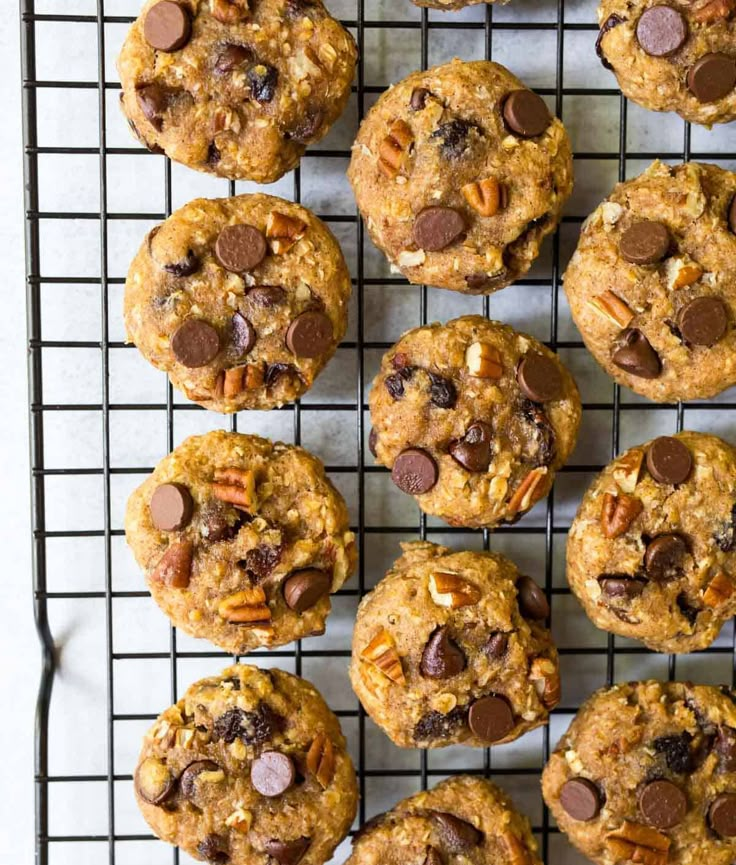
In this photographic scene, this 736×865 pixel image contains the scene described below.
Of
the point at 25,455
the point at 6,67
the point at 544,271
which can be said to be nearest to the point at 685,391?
the point at 544,271

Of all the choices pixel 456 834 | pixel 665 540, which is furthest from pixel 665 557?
pixel 456 834

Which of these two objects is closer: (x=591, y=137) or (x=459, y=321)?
(x=459, y=321)

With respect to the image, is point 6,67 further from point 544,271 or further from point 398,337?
point 544,271

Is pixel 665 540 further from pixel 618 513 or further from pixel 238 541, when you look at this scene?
pixel 238 541

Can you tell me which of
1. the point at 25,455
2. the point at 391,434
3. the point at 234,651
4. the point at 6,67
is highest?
the point at 6,67

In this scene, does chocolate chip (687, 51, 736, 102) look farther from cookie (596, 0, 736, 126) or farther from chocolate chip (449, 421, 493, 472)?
chocolate chip (449, 421, 493, 472)

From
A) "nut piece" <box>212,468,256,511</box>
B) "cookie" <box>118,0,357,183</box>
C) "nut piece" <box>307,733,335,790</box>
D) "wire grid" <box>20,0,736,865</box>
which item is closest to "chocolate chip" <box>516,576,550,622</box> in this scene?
"wire grid" <box>20,0,736,865</box>
